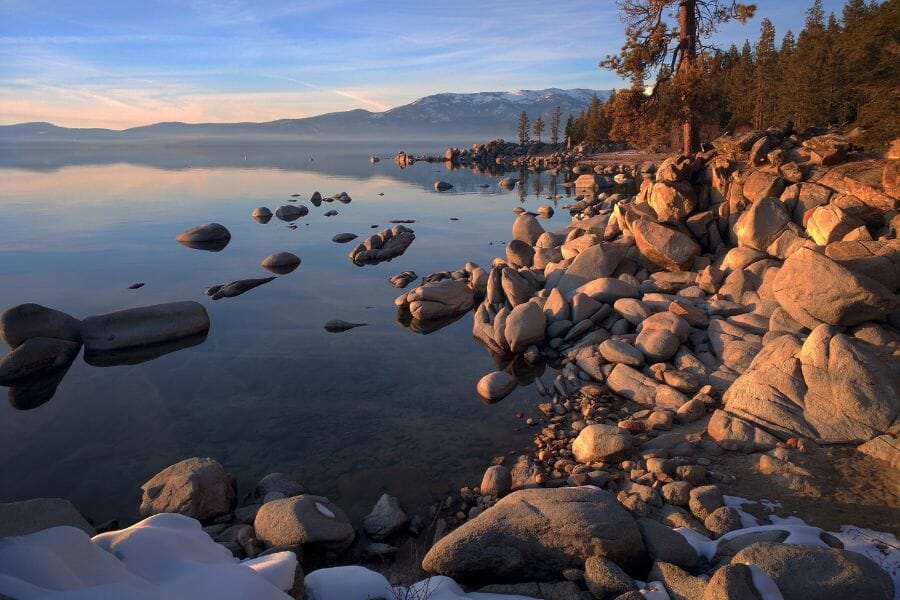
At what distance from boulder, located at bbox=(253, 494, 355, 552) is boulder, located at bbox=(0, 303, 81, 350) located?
14.9m

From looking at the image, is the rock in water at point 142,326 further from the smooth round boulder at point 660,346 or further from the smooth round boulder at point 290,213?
the smooth round boulder at point 290,213

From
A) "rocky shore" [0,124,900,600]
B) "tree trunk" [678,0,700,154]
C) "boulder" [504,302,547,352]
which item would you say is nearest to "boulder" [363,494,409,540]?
"rocky shore" [0,124,900,600]

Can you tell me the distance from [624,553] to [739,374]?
8.43 meters

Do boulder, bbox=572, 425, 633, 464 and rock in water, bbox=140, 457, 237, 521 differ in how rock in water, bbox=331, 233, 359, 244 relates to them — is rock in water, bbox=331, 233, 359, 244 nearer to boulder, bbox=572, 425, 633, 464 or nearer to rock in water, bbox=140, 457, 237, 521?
rock in water, bbox=140, 457, 237, 521

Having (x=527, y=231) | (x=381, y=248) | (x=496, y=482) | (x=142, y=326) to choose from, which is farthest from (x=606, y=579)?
(x=381, y=248)

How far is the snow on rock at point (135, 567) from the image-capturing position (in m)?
5.02

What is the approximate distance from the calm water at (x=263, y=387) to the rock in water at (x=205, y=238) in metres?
0.85

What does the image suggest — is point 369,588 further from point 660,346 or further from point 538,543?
point 660,346

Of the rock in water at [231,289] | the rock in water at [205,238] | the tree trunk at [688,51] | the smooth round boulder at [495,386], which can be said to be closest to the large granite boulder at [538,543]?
the smooth round boulder at [495,386]

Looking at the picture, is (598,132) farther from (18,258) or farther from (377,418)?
(377,418)

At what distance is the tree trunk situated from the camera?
80.5ft

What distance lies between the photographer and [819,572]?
7.03 metres

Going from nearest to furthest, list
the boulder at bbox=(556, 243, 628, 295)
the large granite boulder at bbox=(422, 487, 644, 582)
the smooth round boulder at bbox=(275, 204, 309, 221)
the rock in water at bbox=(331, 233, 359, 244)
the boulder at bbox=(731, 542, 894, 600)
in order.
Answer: the boulder at bbox=(731, 542, 894, 600) < the large granite boulder at bbox=(422, 487, 644, 582) < the boulder at bbox=(556, 243, 628, 295) < the rock in water at bbox=(331, 233, 359, 244) < the smooth round boulder at bbox=(275, 204, 309, 221)

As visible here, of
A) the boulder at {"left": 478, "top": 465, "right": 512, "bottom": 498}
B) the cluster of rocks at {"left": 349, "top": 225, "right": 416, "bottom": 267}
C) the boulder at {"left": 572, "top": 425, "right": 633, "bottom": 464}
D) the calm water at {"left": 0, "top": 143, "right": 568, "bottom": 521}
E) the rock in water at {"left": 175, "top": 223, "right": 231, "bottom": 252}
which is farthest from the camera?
the rock in water at {"left": 175, "top": 223, "right": 231, "bottom": 252}
